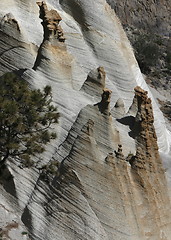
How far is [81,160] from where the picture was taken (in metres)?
13.4

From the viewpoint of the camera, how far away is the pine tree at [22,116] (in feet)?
41.5

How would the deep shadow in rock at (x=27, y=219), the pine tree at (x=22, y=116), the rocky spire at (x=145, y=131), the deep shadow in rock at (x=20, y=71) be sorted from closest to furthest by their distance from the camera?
1. the pine tree at (x=22, y=116)
2. the rocky spire at (x=145, y=131)
3. the deep shadow in rock at (x=27, y=219)
4. the deep shadow in rock at (x=20, y=71)

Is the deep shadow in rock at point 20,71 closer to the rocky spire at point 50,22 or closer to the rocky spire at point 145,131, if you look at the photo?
the rocky spire at point 50,22

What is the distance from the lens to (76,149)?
1353cm

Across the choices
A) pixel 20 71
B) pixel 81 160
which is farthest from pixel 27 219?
pixel 20 71

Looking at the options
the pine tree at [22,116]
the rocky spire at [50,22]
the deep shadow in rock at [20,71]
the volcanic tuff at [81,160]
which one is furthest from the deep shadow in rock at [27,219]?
the rocky spire at [50,22]

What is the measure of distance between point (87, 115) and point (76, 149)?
3.33ft

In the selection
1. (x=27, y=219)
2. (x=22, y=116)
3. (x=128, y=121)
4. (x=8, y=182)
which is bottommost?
(x=27, y=219)

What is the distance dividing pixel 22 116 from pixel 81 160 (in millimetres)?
1737

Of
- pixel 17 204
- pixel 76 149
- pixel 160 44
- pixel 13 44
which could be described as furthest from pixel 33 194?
pixel 160 44

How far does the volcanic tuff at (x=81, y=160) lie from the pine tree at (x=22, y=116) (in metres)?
0.69

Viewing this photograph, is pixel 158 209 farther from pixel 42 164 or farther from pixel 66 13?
pixel 66 13

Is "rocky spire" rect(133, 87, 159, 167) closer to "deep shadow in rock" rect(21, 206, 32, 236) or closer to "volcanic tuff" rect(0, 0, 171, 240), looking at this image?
"volcanic tuff" rect(0, 0, 171, 240)

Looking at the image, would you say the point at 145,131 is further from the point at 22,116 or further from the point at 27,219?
the point at 27,219
